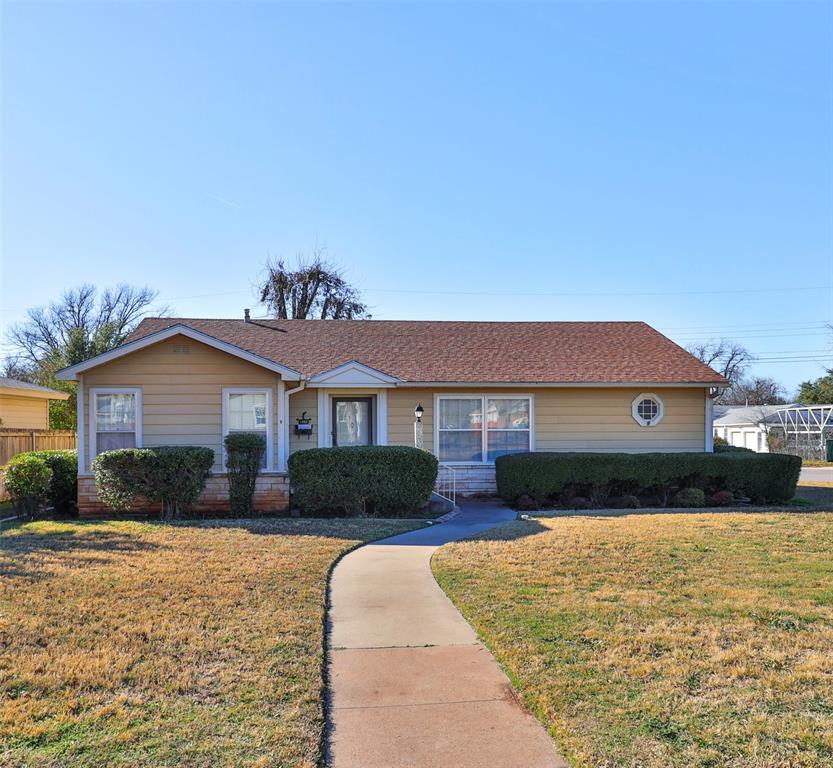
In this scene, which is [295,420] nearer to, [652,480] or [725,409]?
[652,480]

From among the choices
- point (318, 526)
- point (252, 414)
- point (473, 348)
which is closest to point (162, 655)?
point (318, 526)

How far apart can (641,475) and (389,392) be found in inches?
220

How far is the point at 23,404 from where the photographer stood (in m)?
22.2

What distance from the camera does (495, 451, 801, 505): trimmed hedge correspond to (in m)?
15.3

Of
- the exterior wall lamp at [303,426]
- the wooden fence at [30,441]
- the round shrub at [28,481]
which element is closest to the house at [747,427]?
the exterior wall lamp at [303,426]

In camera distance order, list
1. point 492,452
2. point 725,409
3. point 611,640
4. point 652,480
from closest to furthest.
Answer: point 611,640 → point 652,480 → point 492,452 → point 725,409

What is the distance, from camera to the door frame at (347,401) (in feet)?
53.8

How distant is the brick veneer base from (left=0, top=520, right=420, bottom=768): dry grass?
3.97 meters

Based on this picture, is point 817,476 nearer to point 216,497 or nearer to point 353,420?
point 353,420

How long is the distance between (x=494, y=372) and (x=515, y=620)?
36.3 feet

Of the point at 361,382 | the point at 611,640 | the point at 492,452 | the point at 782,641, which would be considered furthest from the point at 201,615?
the point at 492,452

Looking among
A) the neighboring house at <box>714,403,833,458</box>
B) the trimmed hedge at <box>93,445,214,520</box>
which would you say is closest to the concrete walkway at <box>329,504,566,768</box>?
the trimmed hedge at <box>93,445,214,520</box>

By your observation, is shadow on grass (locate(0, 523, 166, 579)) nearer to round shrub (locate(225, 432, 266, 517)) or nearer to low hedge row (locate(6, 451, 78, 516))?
low hedge row (locate(6, 451, 78, 516))

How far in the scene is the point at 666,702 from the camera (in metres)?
4.41
